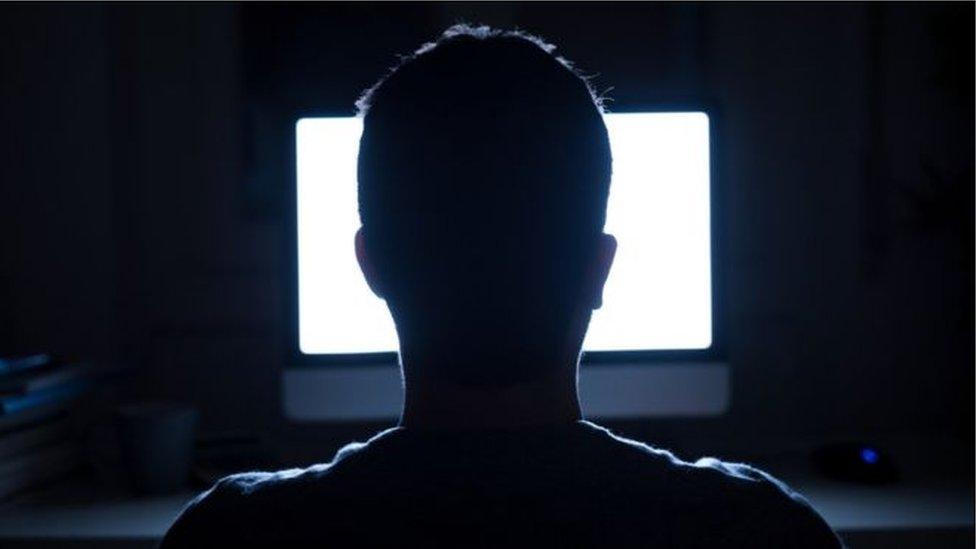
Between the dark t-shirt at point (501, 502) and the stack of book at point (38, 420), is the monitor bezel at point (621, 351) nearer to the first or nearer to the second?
the stack of book at point (38, 420)

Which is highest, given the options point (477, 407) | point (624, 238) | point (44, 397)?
point (624, 238)

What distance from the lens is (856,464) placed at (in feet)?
4.76

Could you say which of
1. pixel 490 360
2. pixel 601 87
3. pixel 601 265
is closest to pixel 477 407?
pixel 490 360

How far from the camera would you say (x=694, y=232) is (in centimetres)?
152

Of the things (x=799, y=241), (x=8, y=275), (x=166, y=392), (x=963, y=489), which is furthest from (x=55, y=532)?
(x=799, y=241)

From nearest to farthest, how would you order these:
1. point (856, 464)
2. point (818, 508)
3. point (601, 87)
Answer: point (818, 508) < point (856, 464) < point (601, 87)

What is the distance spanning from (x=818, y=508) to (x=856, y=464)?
0.17 metres

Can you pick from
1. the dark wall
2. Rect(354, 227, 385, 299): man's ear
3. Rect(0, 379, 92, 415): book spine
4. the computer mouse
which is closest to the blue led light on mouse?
the computer mouse

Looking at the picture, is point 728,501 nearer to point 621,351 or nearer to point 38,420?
point 621,351

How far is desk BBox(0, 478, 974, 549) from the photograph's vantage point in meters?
1.21

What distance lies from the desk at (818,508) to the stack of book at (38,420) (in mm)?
36

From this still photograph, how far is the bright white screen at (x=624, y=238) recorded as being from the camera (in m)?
1.51

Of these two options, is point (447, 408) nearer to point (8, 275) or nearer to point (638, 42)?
point (638, 42)

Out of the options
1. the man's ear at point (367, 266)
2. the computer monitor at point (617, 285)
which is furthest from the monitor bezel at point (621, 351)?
the man's ear at point (367, 266)
